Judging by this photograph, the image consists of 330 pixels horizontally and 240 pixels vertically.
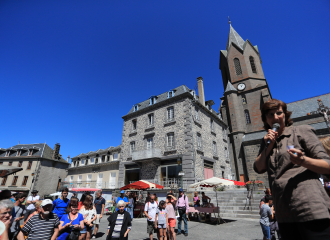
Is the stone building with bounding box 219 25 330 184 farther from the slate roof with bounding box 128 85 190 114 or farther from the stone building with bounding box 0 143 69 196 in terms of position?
the stone building with bounding box 0 143 69 196

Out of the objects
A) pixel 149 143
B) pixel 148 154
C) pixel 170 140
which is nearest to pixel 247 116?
pixel 170 140

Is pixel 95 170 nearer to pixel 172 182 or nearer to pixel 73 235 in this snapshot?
pixel 172 182

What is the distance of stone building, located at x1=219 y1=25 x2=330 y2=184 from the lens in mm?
23469

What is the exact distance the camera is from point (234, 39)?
3397 cm

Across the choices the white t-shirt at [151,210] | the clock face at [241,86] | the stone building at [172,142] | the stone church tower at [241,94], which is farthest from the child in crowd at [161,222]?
the clock face at [241,86]

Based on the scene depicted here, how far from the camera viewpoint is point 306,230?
117 centimetres

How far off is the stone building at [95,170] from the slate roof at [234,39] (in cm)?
2845

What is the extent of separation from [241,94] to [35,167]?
124 ft

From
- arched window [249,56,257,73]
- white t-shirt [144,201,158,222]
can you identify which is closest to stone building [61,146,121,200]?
white t-shirt [144,201,158,222]

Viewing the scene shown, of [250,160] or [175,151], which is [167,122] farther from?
[250,160]

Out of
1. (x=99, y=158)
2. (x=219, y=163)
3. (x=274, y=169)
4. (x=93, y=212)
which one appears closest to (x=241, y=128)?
(x=219, y=163)

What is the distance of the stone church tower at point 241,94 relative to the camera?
25388 millimetres

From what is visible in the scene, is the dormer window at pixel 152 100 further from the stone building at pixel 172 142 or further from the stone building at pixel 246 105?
the stone building at pixel 246 105

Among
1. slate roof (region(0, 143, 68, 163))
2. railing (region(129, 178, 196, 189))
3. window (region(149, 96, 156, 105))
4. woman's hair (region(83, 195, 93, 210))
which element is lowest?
woman's hair (region(83, 195, 93, 210))
